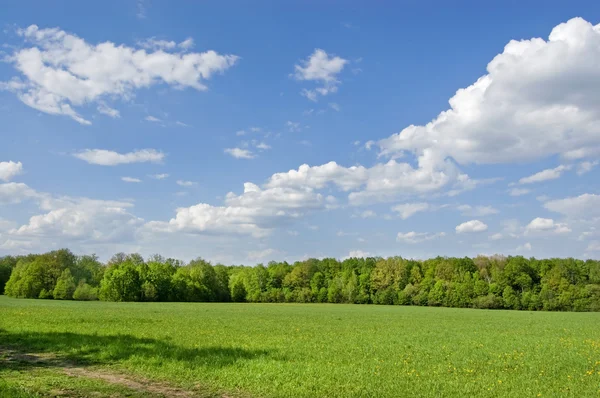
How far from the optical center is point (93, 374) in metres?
15.8

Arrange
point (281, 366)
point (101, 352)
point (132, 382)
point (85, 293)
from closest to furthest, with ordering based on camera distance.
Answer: point (132, 382)
point (281, 366)
point (101, 352)
point (85, 293)

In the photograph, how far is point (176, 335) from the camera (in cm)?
2770

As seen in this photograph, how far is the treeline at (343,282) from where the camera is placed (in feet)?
344

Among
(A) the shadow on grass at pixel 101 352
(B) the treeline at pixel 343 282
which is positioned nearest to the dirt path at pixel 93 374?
(A) the shadow on grass at pixel 101 352

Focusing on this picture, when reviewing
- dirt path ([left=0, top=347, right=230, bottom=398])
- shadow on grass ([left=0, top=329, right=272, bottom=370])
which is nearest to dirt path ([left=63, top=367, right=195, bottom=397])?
dirt path ([left=0, top=347, right=230, bottom=398])

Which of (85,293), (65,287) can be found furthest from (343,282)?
(65,287)

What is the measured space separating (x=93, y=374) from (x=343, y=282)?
114 metres

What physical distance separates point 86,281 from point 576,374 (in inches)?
4803

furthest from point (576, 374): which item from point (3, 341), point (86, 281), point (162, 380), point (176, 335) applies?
point (86, 281)

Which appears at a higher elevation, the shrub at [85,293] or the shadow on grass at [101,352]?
the shadow on grass at [101,352]

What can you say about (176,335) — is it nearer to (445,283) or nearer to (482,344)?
(482,344)

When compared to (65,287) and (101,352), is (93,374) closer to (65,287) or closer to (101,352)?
(101,352)

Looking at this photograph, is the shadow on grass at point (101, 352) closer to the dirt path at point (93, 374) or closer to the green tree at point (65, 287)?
the dirt path at point (93, 374)

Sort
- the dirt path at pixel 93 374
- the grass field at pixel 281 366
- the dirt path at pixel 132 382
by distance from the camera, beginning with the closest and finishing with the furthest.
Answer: the dirt path at pixel 132 382
the dirt path at pixel 93 374
the grass field at pixel 281 366
